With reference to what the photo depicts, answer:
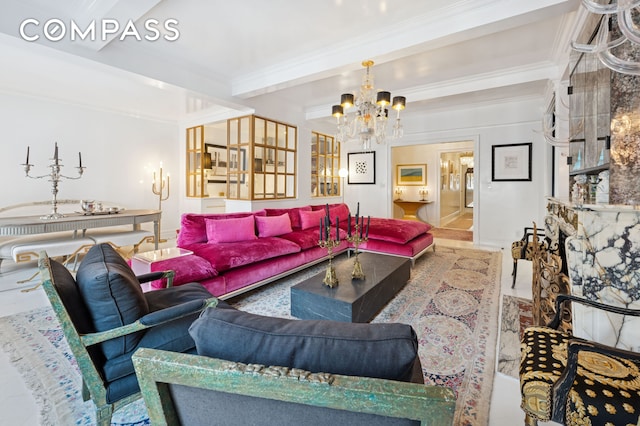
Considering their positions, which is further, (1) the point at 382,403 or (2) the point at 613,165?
(2) the point at 613,165

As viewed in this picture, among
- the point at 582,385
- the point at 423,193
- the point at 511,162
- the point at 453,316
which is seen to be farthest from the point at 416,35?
the point at 423,193

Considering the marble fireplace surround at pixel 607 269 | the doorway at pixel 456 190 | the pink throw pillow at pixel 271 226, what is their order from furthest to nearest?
the doorway at pixel 456 190, the pink throw pillow at pixel 271 226, the marble fireplace surround at pixel 607 269

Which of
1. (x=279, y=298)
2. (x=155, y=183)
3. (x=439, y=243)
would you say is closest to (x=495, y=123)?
(x=439, y=243)

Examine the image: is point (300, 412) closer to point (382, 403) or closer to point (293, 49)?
point (382, 403)

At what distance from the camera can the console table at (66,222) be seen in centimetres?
325

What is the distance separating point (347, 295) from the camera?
230cm

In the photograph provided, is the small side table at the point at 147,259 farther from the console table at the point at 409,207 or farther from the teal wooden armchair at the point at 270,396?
the console table at the point at 409,207

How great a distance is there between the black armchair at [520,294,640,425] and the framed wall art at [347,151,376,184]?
19.8 feet

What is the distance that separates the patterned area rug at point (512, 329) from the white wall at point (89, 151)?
20.8ft

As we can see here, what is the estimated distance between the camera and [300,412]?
0.60 metres

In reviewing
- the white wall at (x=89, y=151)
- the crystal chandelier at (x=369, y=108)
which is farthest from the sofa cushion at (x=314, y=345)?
the white wall at (x=89, y=151)

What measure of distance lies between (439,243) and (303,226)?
303cm

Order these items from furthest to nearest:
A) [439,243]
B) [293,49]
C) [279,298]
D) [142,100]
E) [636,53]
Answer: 1. [439,243]
2. [142,100]
3. [293,49]
4. [279,298]
5. [636,53]

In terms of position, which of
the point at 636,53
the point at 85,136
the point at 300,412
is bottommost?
the point at 300,412
